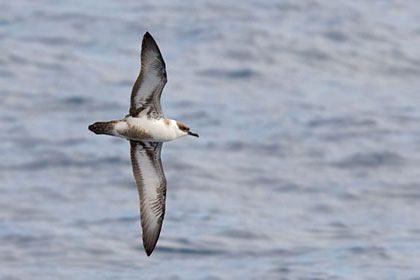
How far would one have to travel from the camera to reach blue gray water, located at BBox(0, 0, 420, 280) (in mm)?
23000

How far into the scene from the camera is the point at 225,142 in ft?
99.0

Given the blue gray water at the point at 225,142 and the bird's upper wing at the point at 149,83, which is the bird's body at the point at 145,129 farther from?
the blue gray water at the point at 225,142

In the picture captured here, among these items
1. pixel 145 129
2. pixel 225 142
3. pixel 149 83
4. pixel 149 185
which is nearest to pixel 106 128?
pixel 145 129

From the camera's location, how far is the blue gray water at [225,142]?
23000 mm

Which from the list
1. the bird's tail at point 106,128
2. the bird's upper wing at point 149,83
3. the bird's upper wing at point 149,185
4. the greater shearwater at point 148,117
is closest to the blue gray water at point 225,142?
the bird's upper wing at point 149,185

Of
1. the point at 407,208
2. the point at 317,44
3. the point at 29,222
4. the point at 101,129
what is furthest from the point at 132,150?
the point at 317,44

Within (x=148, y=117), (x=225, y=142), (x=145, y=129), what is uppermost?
(x=148, y=117)

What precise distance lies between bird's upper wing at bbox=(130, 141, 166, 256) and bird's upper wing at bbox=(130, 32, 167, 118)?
0.97 metres

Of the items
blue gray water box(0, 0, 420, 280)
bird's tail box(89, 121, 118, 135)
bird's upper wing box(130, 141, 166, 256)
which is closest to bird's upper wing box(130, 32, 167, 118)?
bird's tail box(89, 121, 118, 135)

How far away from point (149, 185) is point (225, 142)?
55.5 feet

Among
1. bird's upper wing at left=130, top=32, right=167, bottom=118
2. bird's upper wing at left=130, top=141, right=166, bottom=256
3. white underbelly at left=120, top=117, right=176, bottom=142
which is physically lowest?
bird's upper wing at left=130, top=141, right=166, bottom=256

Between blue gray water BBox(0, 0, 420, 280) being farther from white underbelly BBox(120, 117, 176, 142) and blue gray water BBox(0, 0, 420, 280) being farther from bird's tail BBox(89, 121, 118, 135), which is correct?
bird's tail BBox(89, 121, 118, 135)

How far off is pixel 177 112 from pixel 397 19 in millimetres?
14911

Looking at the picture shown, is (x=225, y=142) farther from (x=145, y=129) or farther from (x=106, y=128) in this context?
(x=106, y=128)
